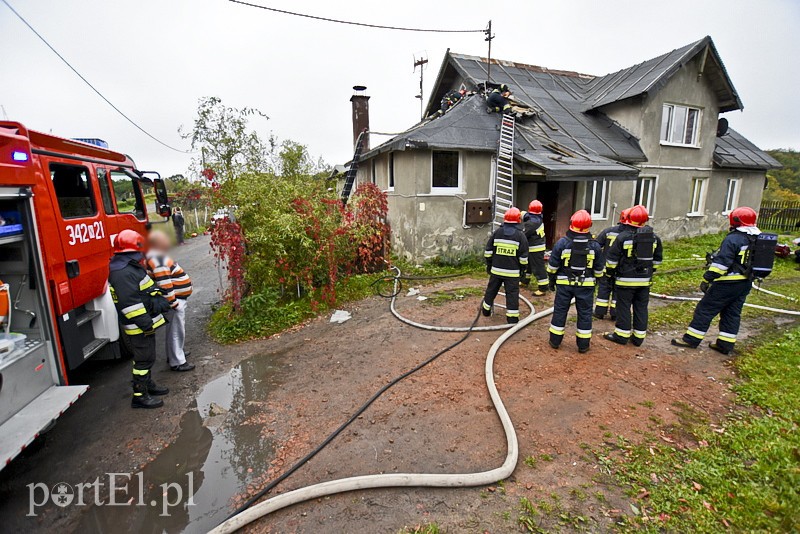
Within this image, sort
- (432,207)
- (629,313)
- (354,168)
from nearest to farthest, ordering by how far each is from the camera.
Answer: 1. (629,313)
2. (432,207)
3. (354,168)

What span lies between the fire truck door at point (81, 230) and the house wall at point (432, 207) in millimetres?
6637

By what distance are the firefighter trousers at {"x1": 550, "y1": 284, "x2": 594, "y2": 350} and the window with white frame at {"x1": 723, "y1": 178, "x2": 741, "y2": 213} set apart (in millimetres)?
15506

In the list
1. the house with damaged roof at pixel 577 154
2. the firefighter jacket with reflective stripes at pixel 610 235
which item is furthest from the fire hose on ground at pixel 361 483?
the house with damaged roof at pixel 577 154

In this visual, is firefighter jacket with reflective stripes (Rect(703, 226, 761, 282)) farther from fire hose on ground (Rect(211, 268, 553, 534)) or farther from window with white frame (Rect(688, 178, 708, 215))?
window with white frame (Rect(688, 178, 708, 215))

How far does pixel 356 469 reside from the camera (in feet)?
9.87

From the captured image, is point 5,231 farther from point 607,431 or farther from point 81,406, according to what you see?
point 607,431

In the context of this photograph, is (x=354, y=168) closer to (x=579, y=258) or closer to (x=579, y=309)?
(x=579, y=258)

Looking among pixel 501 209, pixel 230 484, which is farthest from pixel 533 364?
pixel 501 209

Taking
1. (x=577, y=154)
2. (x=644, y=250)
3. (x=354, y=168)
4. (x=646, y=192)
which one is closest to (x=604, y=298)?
(x=644, y=250)

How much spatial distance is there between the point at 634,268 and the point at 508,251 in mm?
1715

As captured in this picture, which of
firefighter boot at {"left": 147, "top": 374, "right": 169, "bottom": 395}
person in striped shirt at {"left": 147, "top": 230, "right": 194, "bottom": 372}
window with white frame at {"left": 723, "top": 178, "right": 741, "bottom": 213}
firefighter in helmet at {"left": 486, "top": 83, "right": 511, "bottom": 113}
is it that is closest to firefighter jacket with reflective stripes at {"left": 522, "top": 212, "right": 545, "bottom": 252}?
firefighter in helmet at {"left": 486, "top": 83, "right": 511, "bottom": 113}

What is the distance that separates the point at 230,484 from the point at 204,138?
13505mm

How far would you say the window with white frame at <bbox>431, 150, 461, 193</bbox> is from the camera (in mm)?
9758

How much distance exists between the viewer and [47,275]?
3520 mm
